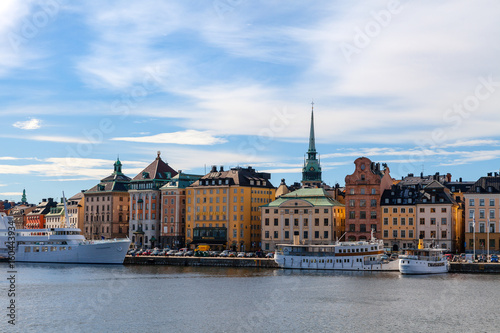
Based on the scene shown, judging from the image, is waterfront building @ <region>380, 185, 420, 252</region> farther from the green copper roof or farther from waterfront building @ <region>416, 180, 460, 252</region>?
the green copper roof

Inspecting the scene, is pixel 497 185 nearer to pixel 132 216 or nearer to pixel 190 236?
pixel 190 236

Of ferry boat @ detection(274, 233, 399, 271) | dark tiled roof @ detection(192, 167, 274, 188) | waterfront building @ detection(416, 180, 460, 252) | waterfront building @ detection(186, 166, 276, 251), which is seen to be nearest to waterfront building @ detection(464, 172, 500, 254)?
waterfront building @ detection(416, 180, 460, 252)

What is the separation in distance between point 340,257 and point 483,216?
36934 millimetres

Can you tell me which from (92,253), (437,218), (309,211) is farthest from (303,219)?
(92,253)

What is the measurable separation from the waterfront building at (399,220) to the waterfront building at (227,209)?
104 feet

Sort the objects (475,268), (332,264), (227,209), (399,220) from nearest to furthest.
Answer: (475,268) < (332,264) < (399,220) < (227,209)

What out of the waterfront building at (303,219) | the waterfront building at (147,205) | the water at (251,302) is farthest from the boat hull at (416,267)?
the waterfront building at (147,205)

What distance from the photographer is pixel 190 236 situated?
178500 mm

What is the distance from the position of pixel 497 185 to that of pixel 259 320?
92.7 m

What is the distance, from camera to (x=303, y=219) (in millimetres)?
162250

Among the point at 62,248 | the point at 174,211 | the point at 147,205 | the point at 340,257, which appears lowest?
the point at 340,257

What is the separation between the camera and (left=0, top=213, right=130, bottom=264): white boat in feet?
481

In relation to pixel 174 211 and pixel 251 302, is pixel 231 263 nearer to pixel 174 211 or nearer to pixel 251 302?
pixel 174 211

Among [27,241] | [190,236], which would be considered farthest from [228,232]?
[27,241]
